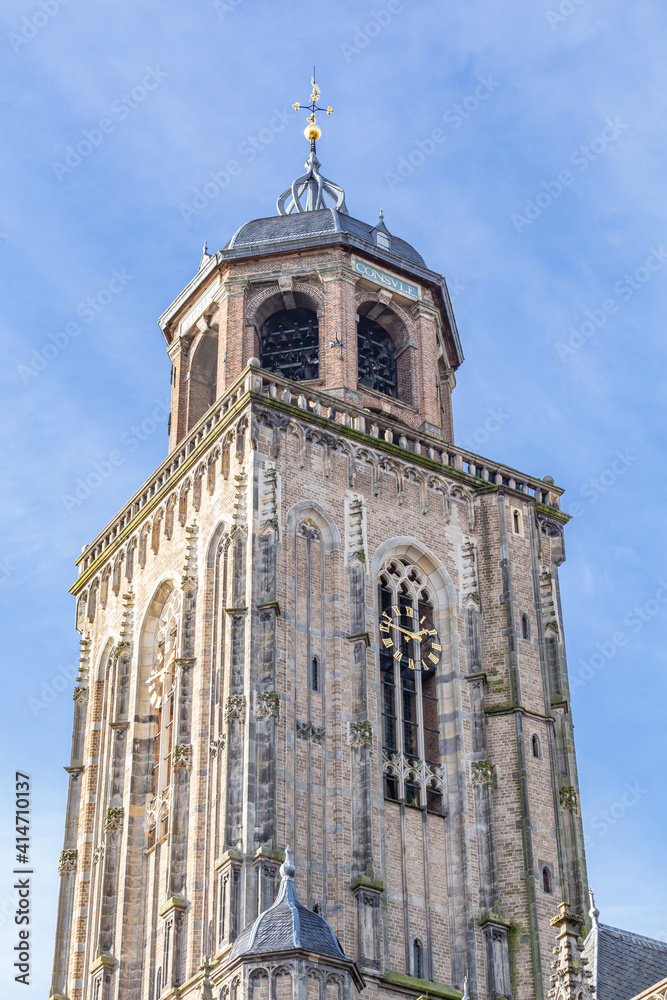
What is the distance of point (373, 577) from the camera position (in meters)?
50.5

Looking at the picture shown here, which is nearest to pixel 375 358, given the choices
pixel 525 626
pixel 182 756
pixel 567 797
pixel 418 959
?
pixel 525 626

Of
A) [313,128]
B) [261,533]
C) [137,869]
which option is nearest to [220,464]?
[261,533]

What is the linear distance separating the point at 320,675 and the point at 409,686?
9.84ft

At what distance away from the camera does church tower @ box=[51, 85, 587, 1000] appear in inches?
1763

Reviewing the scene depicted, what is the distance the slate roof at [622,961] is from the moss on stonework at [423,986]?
4.32 meters

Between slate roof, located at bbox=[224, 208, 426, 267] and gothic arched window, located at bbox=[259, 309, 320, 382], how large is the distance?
2.22 meters

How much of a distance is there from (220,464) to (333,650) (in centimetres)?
631

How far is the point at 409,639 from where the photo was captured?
5053 cm

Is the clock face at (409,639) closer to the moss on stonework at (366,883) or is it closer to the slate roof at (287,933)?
the moss on stonework at (366,883)

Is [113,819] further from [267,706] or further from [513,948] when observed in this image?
[513,948]

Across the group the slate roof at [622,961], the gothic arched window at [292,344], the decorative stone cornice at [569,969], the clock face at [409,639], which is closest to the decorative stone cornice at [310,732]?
the clock face at [409,639]

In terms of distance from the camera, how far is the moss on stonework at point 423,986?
43.5m

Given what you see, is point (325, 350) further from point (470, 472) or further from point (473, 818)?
point (473, 818)

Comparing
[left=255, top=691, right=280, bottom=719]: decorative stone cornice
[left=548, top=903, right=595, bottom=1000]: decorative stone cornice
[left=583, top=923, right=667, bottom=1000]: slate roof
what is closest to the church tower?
[left=255, top=691, right=280, bottom=719]: decorative stone cornice
